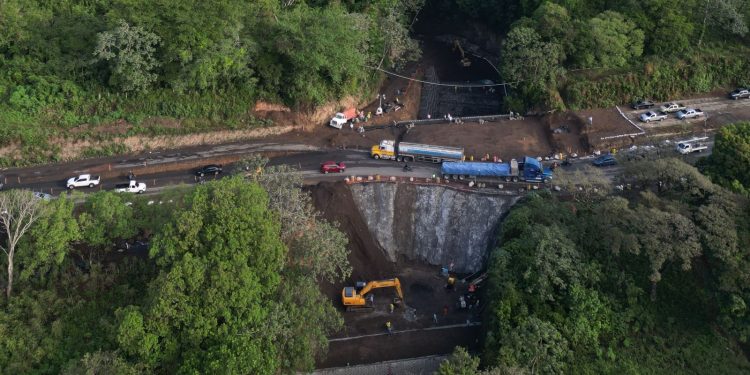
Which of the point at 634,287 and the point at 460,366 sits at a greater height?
the point at 634,287

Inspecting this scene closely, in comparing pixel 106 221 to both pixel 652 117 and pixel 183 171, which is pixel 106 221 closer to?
pixel 183 171

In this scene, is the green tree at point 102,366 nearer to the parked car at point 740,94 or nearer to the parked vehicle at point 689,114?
the parked vehicle at point 689,114

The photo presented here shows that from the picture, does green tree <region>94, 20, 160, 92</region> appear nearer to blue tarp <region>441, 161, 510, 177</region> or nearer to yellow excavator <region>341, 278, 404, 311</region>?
yellow excavator <region>341, 278, 404, 311</region>

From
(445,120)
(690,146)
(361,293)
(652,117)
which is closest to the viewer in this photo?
(361,293)

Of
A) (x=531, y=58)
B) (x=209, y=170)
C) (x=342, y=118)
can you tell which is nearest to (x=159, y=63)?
(x=209, y=170)

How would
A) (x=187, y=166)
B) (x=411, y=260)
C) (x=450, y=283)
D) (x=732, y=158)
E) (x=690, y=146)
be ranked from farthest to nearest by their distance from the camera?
(x=690, y=146) → (x=187, y=166) → (x=411, y=260) → (x=450, y=283) → (x=732, y=158)

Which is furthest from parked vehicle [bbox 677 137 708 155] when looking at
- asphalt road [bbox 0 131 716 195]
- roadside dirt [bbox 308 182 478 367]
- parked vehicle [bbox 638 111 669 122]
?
roadside dirt [bbox 308 182 478 367]
